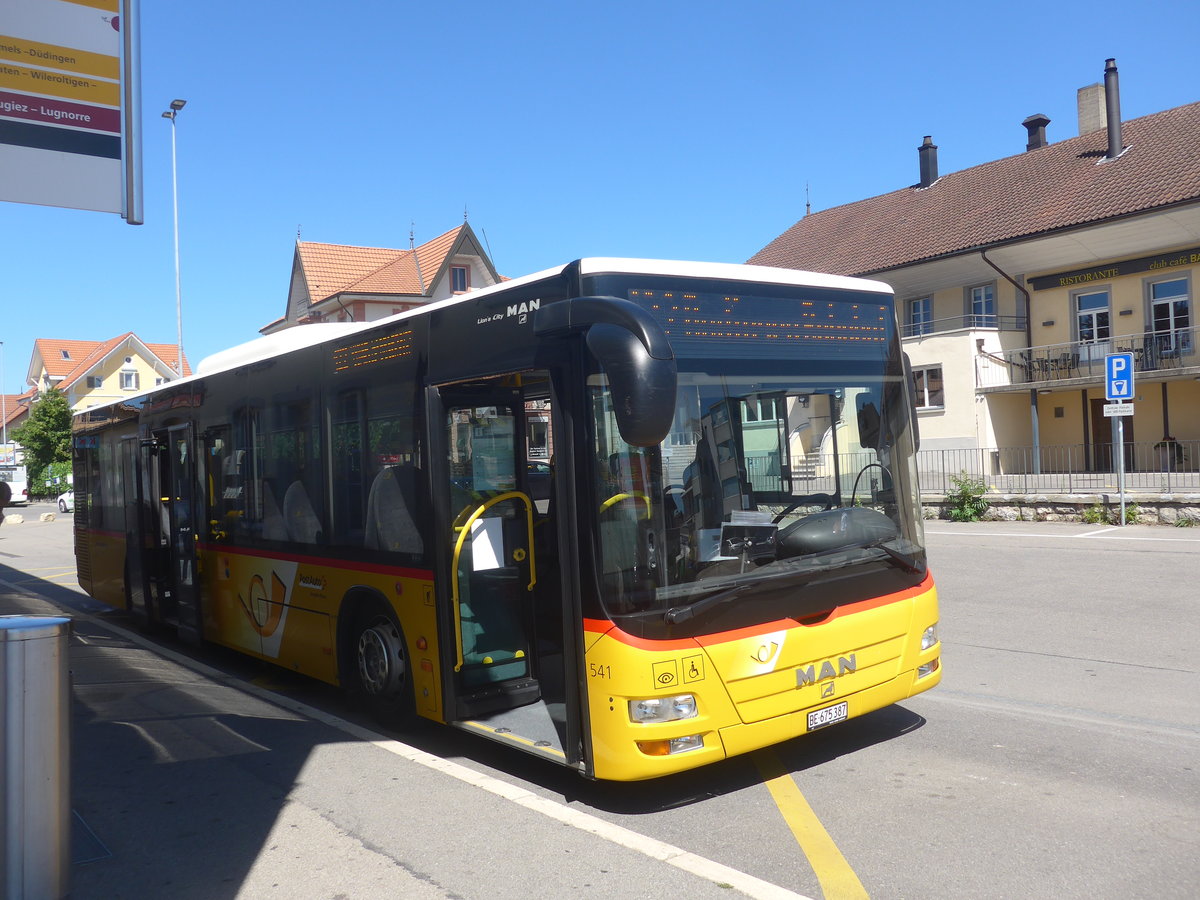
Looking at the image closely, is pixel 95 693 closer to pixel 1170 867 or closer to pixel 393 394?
pixel 393 394

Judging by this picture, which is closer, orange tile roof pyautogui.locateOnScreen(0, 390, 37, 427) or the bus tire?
the bus tire

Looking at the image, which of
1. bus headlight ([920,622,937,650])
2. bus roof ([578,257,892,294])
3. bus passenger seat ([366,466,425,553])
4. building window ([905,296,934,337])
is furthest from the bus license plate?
building window ([905,296,934,337])

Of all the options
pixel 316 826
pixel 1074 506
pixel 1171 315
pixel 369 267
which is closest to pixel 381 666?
Answer: pixel 316 826

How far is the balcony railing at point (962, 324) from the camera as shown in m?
33.6

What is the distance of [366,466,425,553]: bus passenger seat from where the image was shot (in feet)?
20.8

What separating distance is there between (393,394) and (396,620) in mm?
1434

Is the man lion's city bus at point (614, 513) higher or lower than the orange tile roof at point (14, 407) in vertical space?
lower

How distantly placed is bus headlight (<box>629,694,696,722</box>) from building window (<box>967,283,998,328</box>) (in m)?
31.8

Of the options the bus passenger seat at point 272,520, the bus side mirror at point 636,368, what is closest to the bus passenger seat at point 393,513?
the bus passenger seat at point 272,520

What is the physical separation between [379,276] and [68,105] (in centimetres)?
4295

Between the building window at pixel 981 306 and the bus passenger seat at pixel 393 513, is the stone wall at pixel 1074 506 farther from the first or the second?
the bus passenger seat at pixel 393 513

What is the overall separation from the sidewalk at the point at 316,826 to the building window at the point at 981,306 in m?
31.2

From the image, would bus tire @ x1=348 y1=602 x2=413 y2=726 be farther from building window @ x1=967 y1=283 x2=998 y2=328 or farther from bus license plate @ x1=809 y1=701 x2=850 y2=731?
building window @ x1=967 y1=283 x2=998 y2=328

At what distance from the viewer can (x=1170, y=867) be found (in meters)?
4.18
